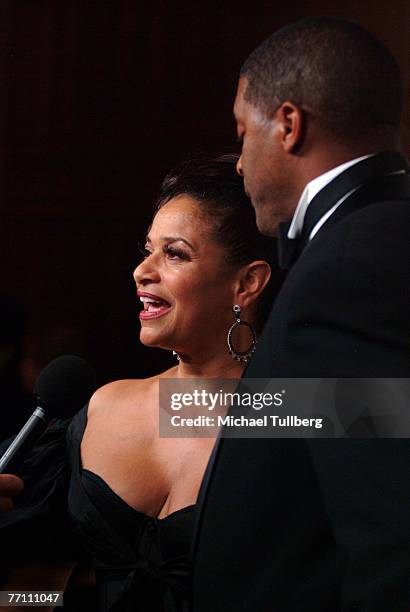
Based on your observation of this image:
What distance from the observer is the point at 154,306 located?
1.14 metres

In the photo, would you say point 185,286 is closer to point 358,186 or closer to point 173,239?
point 173,239

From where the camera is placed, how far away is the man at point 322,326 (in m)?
0.64

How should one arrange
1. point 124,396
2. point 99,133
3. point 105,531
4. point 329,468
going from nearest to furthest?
point 329,468, point 105,531, point 124,396, point 99,133

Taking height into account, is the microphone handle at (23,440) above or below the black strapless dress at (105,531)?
above

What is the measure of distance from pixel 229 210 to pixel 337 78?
40cm

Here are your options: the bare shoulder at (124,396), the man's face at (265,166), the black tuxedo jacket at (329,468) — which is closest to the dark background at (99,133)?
the bare shoulder at (124,396)

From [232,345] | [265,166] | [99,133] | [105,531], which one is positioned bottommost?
[105,531]

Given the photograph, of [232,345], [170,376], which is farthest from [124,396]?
[232,345]

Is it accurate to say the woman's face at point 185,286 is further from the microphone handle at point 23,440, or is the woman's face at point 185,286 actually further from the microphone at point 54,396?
the microphone handle at point 23,440

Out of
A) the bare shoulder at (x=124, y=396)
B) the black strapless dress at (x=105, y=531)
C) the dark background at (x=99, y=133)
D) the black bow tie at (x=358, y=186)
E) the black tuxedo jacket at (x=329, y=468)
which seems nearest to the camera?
the black tuxedo jacket at (x=329, y=468)

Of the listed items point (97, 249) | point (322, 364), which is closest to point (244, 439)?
point (322, 364)

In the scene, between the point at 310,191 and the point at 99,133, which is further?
the point at 99,133

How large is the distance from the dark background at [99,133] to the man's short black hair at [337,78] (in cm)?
65

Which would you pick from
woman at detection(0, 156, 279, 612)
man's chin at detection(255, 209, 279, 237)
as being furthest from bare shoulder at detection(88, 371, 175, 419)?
man's chin at detection(255, 209, 279, 237)
